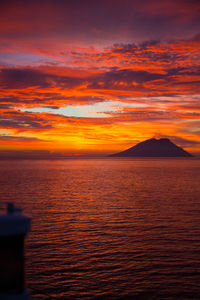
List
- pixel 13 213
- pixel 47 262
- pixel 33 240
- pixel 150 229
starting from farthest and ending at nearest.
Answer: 1. pixel 150 229
2. pixel 33 240
3. pixel 47 262
4. pixel 13 213

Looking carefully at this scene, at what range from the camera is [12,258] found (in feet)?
10.4

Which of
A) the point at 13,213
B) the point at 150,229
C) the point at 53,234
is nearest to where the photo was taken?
the point at 13,213

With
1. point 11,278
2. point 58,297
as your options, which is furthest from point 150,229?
point 11,278

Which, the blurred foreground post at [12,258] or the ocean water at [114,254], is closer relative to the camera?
the blurred foreground post at [12,258]

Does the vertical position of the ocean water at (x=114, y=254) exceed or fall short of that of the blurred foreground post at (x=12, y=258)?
it falls short

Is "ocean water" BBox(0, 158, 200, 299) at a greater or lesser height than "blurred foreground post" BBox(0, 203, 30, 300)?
lesser

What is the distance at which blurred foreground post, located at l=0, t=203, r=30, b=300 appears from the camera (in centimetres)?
299

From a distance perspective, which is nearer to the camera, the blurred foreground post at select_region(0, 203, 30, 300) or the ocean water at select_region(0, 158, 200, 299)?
the blurred foreground post at select_region(0, 203, 30, 300)

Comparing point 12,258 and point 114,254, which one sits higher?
point 12,258

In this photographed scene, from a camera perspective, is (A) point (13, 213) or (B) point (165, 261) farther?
(B) point (165, 261)

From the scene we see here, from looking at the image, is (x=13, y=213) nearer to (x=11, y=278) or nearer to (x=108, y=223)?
(x=11, y=278)

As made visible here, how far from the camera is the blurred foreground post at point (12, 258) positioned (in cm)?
299

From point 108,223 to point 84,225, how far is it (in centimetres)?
249

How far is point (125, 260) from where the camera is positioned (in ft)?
56.6
